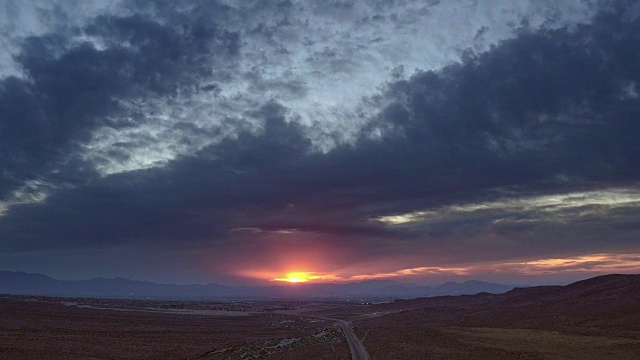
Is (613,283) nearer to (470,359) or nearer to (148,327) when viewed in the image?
(470,359)

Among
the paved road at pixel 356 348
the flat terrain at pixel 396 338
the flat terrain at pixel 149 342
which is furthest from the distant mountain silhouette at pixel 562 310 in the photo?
the flat terrain at pixel 149 342

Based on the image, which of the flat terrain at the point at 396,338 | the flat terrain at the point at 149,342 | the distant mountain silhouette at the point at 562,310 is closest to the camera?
the flat terrain at the point at 396,338

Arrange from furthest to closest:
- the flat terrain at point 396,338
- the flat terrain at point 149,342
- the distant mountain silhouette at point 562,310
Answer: the distant mountain silhouette at point 562,310 < the flat terrain at point 149,342 < the flat terrain at point 396,338

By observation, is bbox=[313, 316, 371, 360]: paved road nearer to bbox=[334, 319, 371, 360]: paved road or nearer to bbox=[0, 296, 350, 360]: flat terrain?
bbox=[334, 319, 371, 360]: paved road

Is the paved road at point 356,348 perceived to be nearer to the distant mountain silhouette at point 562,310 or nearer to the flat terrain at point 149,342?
the flat terrain at point 149,342

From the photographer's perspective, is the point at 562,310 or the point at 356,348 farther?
the point at 562,310

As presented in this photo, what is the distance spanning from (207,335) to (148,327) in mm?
16573

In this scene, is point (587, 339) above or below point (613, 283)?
below

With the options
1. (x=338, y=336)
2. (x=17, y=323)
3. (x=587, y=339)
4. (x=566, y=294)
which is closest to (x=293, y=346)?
(x=338, y=336)

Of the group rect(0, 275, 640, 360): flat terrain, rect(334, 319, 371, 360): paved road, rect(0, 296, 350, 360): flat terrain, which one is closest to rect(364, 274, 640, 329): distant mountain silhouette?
rect(0, 275, 640, 360): flat terrain

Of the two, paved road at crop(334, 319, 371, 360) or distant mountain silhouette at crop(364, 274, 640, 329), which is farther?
distant mountain silhouette at crop(364, 274, 640, 329)

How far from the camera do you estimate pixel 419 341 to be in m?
59.2

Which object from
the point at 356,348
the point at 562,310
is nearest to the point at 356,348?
the point at 356,348

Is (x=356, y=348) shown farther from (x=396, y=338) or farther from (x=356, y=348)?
(x=396, y=338)
